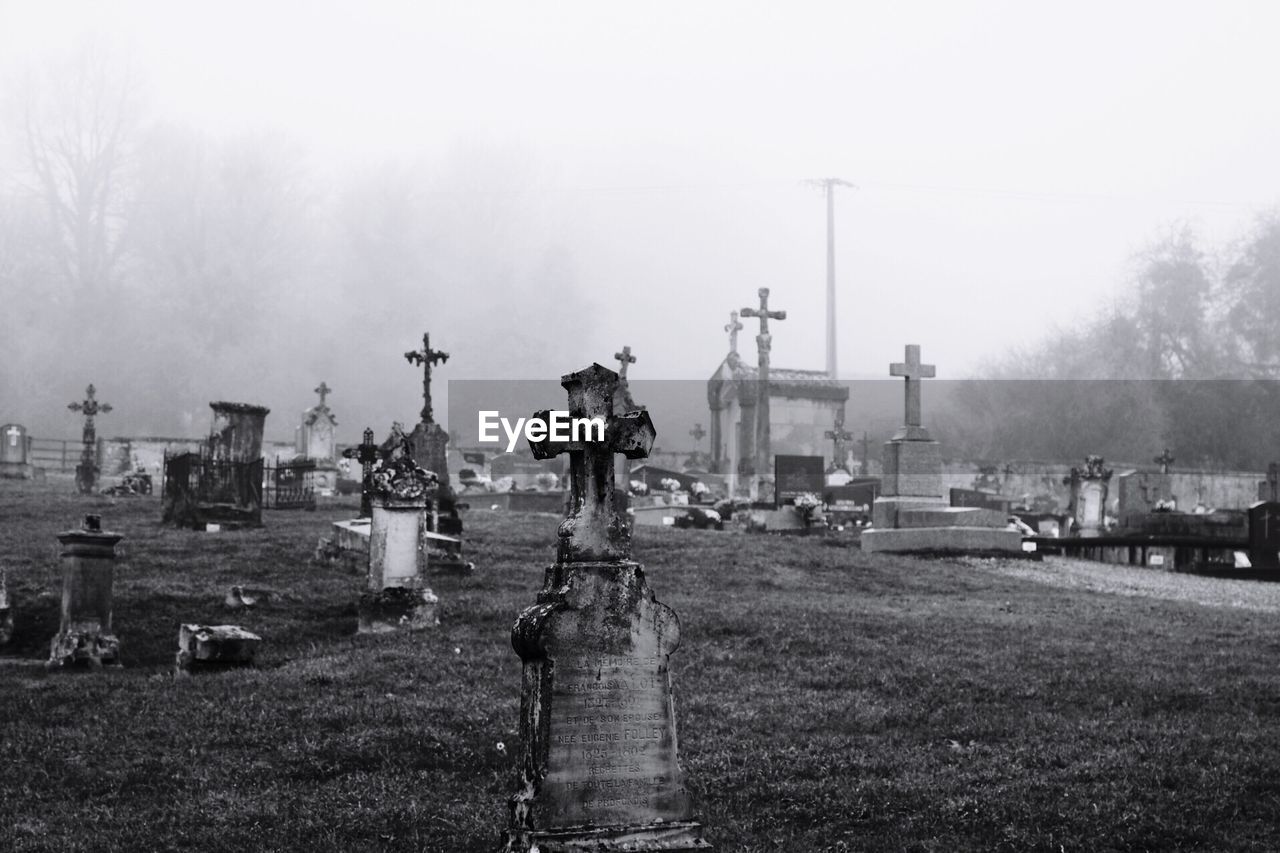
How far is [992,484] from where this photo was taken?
41.7 meters

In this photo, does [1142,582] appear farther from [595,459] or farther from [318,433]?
[318,433]

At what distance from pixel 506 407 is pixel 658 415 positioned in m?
10.9

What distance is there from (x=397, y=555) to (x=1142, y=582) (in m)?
12.3

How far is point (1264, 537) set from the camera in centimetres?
2152

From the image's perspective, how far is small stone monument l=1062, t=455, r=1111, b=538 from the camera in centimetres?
3027

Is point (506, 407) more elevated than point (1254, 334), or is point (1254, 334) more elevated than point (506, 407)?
point (1254, 334)

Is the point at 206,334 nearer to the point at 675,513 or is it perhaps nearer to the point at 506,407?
the point at 506,407

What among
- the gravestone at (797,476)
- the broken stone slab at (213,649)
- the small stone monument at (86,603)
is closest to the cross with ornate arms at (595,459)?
the broken stone slab at (213,649)

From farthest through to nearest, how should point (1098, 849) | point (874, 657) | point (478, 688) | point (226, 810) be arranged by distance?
point (874, 657) < point (478, 688) < point (226, 810) < point (1098, 849)

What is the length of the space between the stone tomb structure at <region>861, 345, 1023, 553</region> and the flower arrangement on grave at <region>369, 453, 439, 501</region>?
1104cm

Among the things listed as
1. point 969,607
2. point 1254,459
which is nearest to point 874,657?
point 969,607

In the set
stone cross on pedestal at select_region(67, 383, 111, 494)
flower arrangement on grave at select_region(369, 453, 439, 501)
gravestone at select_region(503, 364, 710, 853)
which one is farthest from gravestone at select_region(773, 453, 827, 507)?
gravestone at select_region(503, 364, 710, 853)

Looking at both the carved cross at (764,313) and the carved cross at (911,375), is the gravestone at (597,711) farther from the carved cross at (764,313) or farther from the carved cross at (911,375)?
the carved cross at (764,313)

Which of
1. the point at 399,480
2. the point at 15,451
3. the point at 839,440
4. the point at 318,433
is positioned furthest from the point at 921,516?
the point at 15,451
